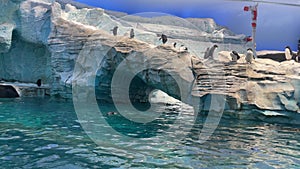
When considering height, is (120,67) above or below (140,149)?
above

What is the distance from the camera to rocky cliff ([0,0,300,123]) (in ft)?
40.8

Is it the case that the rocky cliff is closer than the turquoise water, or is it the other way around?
the turquoise water

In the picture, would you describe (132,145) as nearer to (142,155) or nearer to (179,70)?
(142,155)

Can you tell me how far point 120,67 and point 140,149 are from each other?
10.5 m

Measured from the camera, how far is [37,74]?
24.5 meters

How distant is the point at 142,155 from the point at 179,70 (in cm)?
809

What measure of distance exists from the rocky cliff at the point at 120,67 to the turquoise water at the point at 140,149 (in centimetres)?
225

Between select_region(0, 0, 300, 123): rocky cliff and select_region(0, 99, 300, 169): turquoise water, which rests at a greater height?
select_region(0, 0, 300, 123): rocky cliff

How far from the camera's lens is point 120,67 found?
1705cm

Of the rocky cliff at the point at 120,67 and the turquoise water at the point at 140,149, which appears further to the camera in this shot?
the rocky cliff at the point at 120,67

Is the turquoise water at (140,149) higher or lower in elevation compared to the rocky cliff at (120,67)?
lower

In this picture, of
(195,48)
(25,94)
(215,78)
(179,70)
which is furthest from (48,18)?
(195,48)

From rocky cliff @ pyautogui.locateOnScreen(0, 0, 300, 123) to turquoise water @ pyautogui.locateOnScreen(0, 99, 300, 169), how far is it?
225 centimetres

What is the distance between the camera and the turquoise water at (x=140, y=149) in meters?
5.84
